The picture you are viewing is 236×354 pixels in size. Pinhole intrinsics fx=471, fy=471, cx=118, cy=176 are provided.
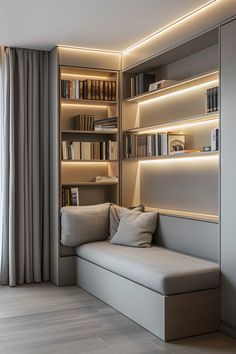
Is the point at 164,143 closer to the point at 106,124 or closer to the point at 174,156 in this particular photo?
the point at 174,156

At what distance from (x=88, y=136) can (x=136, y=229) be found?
1423mm

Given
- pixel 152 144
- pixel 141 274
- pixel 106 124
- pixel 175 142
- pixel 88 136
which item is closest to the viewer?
pixel 141 274

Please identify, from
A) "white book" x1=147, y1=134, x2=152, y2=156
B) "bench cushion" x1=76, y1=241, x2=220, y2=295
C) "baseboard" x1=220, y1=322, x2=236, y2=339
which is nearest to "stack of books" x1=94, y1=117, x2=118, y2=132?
"white book" x1=147, y1=134, x2=152, y2=156

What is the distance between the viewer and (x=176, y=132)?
4777 millimetres

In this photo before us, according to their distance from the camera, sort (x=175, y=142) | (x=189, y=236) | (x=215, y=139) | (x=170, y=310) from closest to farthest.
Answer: (x=170, y=310)
(x=215, y=139)
(x=189, y=236)
(x=175, y=142)

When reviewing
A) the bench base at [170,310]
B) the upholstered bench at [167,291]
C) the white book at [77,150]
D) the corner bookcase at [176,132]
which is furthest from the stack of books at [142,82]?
the bench base at [170,310]

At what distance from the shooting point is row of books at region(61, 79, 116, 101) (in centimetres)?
523

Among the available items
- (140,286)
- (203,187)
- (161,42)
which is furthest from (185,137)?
(140,286)

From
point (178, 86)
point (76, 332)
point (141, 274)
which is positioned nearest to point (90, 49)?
point (178, 86)

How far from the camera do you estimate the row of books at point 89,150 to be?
5242mm

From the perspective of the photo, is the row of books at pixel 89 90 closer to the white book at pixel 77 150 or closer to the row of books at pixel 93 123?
the row of books at pixel 93 123

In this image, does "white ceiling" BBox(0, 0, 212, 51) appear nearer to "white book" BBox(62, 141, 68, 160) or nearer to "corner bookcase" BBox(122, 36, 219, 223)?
"corner bookcase" BBox(122, 36, 219, 223)

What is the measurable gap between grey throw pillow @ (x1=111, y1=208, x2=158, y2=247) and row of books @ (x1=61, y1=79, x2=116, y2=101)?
1.45 metres

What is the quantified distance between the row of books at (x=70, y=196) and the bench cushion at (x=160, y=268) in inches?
33.7
